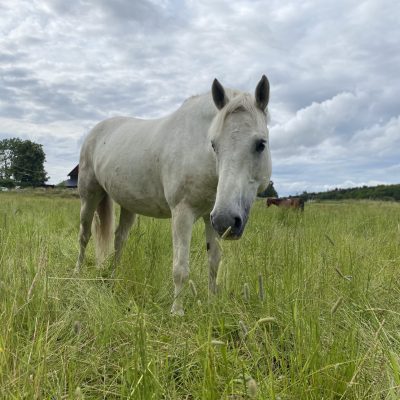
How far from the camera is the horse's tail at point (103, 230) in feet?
15.8

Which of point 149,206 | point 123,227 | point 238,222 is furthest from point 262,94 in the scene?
point 123,227

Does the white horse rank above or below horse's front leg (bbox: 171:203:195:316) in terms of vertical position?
above

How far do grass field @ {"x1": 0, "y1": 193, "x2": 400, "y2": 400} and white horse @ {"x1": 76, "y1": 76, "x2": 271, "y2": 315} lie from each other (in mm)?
276

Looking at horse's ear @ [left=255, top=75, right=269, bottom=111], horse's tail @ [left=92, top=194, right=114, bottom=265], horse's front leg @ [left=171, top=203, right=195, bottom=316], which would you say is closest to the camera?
horse's ear @ [left=255, top=75, right=269, bottom=111]

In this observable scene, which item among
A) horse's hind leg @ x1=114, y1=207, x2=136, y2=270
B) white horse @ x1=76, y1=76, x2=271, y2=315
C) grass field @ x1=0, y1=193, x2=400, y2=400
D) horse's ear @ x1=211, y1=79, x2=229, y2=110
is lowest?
grass field @ x1=0, y1=193, x2=400, y2=400

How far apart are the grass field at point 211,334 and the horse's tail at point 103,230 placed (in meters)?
0.86

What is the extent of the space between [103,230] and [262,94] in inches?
117

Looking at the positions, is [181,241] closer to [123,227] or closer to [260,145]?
[260,145]

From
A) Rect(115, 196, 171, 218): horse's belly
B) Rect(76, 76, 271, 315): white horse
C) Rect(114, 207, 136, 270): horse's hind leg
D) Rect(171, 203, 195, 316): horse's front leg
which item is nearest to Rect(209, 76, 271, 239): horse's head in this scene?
Rect(76, 76, 271, 315): white horse

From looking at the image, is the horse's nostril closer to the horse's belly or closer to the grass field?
the grass field

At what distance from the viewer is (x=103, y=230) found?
490 cm

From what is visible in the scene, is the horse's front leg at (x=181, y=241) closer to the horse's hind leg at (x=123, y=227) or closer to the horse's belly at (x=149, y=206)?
the horse's belly at (x=149, y=206)

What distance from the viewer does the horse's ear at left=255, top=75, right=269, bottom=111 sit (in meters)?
2.75

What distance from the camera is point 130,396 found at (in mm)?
1330
